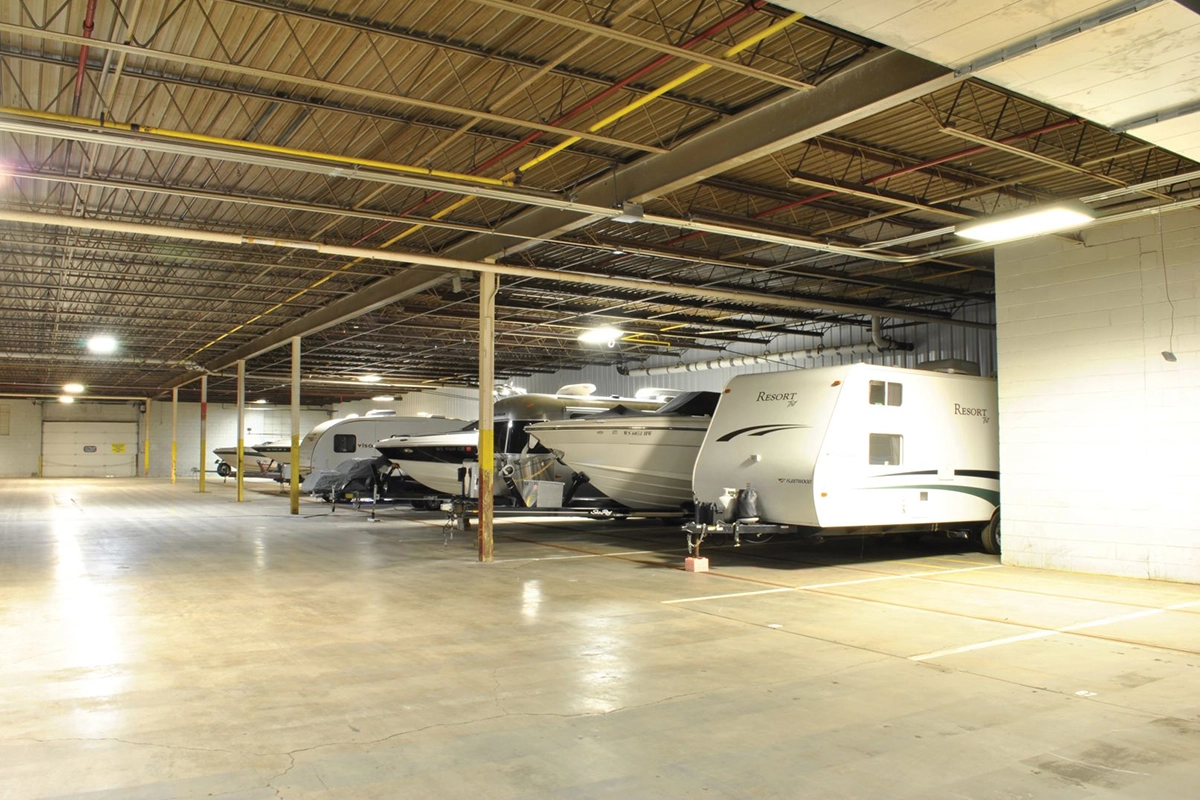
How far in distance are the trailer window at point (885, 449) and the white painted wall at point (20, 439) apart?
4953cm

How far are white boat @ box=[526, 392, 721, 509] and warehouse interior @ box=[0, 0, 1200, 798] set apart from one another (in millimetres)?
1181

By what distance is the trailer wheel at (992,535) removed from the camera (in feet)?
42.8

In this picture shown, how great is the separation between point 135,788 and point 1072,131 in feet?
34.8

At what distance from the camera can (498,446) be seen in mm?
18453

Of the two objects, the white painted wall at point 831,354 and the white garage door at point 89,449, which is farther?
the white garage door at point 89,449

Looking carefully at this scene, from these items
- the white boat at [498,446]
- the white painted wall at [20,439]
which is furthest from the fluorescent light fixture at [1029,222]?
the white painted wall at [20,439]

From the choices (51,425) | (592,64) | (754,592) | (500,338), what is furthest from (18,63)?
(51,425)

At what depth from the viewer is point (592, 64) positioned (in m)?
8.01

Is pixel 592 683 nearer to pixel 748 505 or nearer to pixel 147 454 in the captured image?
pixel 748 505

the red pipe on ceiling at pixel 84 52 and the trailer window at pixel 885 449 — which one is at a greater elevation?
the red pipe on ceiling at pixel 84 52

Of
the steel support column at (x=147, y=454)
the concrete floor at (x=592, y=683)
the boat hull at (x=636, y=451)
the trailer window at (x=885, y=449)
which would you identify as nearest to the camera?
the concrete floor at (x=592, y=683)

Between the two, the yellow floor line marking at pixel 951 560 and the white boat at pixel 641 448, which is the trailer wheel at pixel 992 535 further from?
the white boat at pixel 641 448

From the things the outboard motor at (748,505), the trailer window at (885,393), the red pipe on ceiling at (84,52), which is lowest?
the outboard motor at (748,505)

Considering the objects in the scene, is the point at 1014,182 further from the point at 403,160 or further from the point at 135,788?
the point at 135,788
